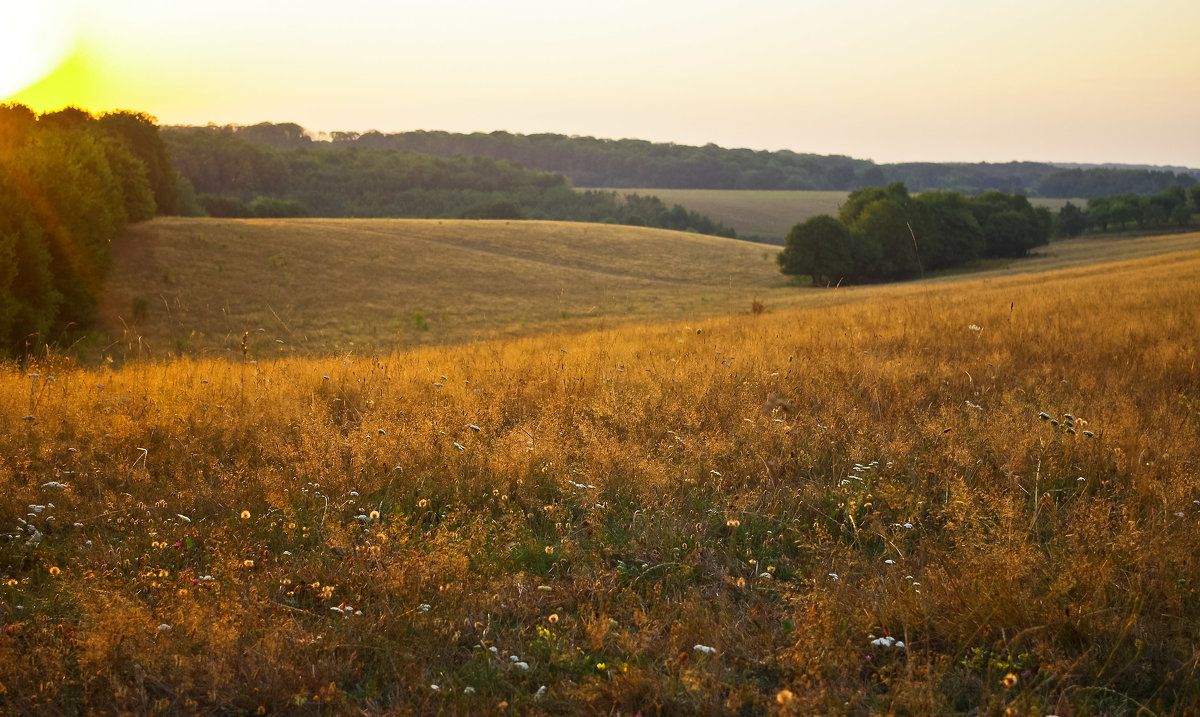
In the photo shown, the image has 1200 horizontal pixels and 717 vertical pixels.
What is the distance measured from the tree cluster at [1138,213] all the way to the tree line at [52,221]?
100543 millimetres

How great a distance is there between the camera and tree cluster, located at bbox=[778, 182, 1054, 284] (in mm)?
56281

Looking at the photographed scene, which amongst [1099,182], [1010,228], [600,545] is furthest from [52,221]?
[1099,182]

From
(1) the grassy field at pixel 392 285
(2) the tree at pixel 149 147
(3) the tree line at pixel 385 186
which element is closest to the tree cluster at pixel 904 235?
(1) the grassy field at pixel 392 285

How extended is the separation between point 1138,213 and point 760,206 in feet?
164

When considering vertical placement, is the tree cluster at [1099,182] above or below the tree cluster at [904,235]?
above

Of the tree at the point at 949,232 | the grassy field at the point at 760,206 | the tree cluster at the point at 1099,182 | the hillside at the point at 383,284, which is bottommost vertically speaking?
the hillside at the point at 383,284

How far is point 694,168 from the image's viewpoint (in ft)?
522

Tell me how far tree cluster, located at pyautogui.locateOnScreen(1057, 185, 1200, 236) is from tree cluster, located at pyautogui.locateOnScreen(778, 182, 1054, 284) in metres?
18.9

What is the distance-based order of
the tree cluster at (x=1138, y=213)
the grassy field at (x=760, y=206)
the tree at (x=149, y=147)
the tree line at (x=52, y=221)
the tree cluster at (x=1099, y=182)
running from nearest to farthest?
the tree line at (x=52, y=221)
the tree at (x=149, y=147)
the tree cluster at (x=1138, y=213)
the grassy field at (x=760, y=206)
the tree cluster at (x=1099, y=182)

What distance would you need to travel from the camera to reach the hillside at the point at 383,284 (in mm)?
28188

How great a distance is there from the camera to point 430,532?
371 cm

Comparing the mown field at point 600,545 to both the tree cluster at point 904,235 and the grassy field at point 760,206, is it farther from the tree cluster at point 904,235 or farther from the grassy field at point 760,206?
the grassy field at point 760,206

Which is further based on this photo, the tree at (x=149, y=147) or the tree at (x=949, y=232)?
the tree at (x=949, y=232)

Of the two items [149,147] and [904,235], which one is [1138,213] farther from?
[149,147]
